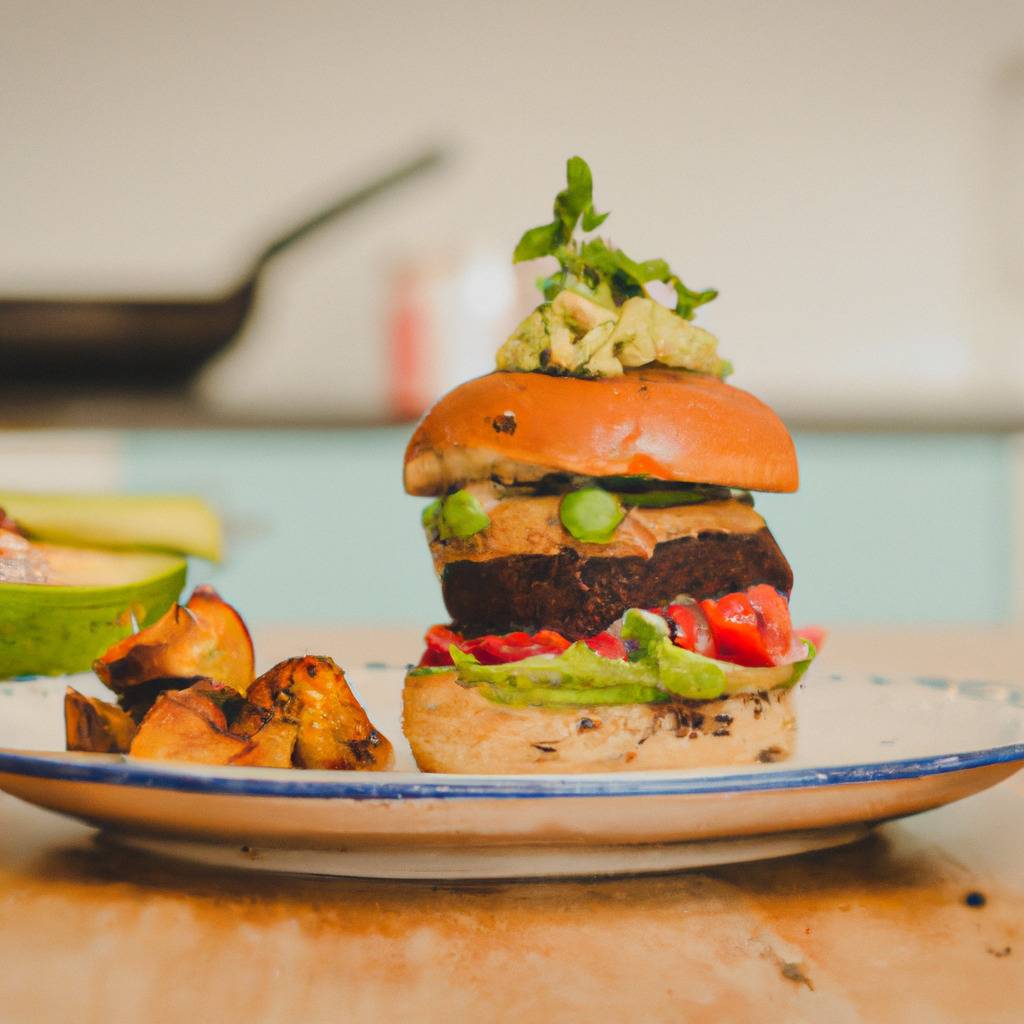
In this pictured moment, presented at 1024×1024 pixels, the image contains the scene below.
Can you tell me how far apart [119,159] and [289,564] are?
204cm

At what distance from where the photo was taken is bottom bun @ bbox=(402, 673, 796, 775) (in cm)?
118

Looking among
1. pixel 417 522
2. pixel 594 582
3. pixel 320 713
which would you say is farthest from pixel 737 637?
pixel 417 522

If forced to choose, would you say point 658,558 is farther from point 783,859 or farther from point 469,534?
point 783,859

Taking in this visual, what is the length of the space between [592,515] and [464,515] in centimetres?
15

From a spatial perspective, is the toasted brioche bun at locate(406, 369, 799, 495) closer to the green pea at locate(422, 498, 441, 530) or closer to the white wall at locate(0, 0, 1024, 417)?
the green pea at locate(422, 498, 441, 530)

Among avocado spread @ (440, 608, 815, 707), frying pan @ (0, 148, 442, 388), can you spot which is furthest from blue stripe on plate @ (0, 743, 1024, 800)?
frying pan @ (0, 148, 442, 388)

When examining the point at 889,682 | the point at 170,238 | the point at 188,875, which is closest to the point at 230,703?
the point at 188,875

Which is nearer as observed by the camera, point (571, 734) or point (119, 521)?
point (571, 734)

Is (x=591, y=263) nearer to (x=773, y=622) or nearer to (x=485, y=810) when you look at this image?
(x=773, y=622)

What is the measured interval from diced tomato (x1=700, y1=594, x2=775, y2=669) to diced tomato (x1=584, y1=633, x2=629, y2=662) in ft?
0.32

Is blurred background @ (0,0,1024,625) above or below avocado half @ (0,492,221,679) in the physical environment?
above

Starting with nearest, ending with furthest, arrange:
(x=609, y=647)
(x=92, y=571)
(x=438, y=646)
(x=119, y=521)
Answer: (x=609, y=647) → (x=438, y=646) → (x=92, y=571) → (x=119, y=521)

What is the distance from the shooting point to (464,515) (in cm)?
131

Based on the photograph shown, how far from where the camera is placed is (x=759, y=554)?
132 centimetres
